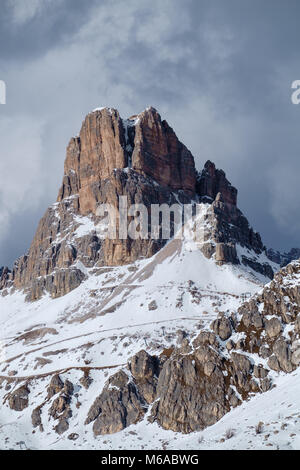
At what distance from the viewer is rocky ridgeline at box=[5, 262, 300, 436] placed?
70875 millimetres

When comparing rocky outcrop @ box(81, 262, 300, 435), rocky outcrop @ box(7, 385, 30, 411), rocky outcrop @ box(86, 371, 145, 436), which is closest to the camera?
rocky outcrop @ box(81, 262, 300, 435)

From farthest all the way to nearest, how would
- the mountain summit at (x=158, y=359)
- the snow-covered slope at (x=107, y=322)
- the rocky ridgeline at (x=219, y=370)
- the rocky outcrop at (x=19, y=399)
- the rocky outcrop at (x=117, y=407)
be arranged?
the rocky outcrop at (x=19, y=399), the snow-covered slope at (x=107, y=322), the rocky outcrop at (x=117, y=407), the mountain summit at (x=158, y=359), the rocky ridgeline at (x=219, y=370)

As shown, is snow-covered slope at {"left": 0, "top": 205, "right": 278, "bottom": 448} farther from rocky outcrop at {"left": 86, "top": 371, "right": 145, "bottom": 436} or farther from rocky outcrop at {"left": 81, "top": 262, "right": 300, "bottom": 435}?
rocky outcrop at {"left": 81, "top": 262, "right": 300, "bottom": 435}

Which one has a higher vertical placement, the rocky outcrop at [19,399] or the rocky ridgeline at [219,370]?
the rocky ridgeline at [219,370]

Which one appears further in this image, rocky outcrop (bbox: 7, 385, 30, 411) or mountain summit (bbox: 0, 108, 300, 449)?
rocky outcrop (bbox: 7, 385, 30, 411)

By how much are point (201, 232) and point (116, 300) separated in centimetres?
4982

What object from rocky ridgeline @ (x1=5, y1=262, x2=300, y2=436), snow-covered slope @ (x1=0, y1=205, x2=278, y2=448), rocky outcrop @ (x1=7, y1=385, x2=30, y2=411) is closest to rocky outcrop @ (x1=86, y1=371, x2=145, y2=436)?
rocky ridgeline @ (x1=5, y1=262, x2=300, y2=436)

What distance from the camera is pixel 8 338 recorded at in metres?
163

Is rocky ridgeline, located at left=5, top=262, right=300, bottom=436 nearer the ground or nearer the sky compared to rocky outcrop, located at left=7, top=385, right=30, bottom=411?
nearer the sky

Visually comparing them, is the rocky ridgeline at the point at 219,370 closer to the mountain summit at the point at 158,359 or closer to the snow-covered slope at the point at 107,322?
the mountain summit at the point at 158,359

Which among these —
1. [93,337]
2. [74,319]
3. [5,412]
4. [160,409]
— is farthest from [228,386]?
[74,319]

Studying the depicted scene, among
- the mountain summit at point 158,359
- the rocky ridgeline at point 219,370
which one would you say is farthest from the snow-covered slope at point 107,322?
the rocky ridgeline at point 219,370

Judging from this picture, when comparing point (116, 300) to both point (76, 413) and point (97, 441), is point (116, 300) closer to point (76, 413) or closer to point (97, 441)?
point (76, 413)

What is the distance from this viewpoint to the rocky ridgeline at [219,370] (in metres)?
70.9
